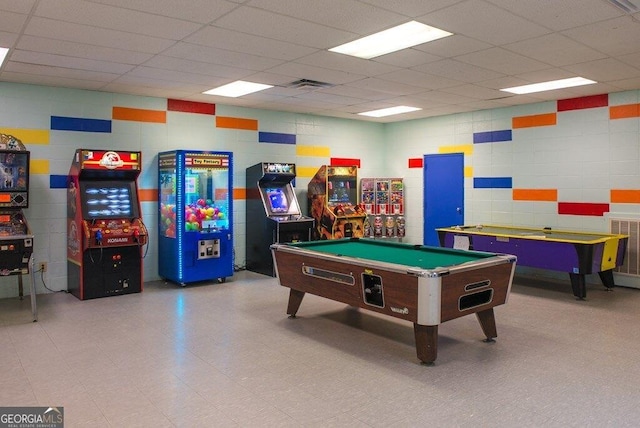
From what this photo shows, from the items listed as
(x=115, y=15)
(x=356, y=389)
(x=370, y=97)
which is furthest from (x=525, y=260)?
(x=115, y=15)

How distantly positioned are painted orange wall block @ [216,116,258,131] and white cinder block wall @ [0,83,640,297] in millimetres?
78

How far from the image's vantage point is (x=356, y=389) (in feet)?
11.4

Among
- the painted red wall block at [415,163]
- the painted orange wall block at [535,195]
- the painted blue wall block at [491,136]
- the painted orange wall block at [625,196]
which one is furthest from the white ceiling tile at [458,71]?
the painted red wall block at [415,163]

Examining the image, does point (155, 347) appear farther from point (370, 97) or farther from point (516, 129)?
point (516, 129)

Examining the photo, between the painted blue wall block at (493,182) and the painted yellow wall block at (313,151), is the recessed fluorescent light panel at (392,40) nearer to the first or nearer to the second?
the painted yellow wall block at (313,151)

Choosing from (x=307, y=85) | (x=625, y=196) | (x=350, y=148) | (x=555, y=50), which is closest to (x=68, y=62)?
(x=307, y=85)

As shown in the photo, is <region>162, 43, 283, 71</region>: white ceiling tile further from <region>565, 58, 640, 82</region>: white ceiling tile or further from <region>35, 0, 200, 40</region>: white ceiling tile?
<region>565, 58, 640, 82</region>: white ceiling tile

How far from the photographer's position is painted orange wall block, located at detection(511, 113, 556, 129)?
7.50 m

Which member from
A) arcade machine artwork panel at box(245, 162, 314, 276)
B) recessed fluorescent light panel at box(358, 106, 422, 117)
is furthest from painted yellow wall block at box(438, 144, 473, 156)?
arcade machine artwork panel at box(245, 162, 314, 276)

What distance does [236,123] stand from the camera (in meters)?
7.99

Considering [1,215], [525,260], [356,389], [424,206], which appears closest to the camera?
[356,389]

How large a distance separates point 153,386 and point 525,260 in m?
4.83

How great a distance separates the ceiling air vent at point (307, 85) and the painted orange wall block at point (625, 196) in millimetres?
4251

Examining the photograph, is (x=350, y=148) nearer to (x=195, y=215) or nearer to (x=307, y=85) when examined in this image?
(x=307, y=85)
